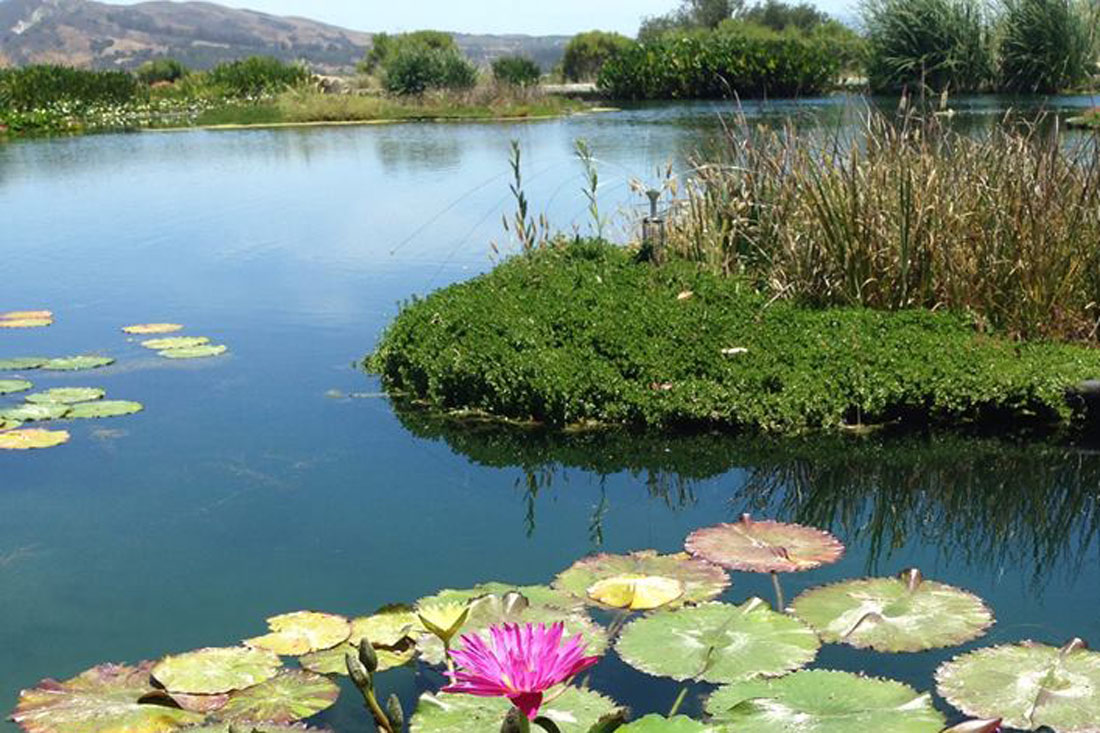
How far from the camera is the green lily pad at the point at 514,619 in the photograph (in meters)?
3.35

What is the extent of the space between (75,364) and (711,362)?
11.4 ft

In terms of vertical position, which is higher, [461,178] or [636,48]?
[636,48]

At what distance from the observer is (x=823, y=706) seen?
111 inches

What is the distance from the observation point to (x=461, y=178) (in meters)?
14.9

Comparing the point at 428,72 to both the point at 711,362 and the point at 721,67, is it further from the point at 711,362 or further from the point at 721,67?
the point at 711,362

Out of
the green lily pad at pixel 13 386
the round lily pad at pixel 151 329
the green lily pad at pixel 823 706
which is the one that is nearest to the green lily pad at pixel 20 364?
the green lily pad at pixel 13 386

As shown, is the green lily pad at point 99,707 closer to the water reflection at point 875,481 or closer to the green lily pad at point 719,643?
the green lily pad at point 719,643

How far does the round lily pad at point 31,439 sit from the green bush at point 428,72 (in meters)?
25.3

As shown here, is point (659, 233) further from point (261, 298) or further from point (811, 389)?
point (261, 298)

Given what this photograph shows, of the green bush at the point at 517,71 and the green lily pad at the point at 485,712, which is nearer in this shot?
the green lily pad at the point at 485,712

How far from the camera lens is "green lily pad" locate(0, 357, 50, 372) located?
688 centimetres

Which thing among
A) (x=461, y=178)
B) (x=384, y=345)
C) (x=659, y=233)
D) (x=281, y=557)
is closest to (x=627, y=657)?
(x=281, y=557)

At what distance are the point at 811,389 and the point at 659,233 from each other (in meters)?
2.14

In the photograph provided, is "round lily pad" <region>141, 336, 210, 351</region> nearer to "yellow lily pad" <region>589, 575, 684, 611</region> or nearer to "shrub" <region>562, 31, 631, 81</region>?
"yellow lily pad" <region>589, 575, 684, 611</region>
